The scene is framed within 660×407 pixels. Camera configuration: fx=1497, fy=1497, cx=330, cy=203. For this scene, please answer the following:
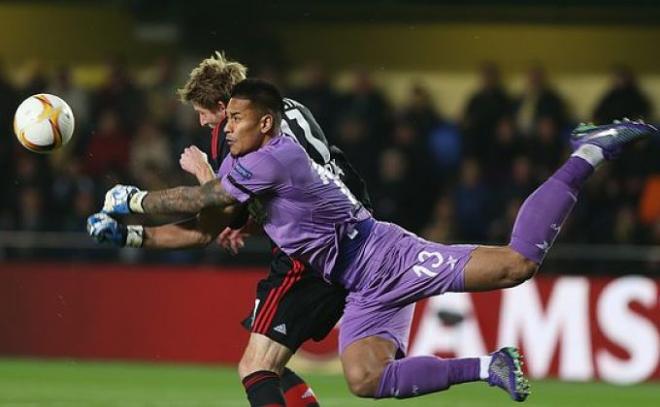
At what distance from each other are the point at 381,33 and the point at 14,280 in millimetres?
5954

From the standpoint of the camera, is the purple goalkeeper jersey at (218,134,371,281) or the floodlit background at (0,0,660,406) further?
the floodlit background at (0,0,660,406)

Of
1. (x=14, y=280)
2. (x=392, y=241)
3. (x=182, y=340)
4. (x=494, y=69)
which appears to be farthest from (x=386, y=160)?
(x=392, y=241)

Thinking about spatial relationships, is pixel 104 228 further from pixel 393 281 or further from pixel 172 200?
pixel 393 281

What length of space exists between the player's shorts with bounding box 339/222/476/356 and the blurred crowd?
6.39 metres

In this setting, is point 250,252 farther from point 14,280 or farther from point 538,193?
point 538,193

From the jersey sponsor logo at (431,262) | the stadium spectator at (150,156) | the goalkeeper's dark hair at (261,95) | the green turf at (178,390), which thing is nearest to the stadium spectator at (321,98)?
the stadium spectator at (150,156)

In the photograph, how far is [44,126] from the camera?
8125 mm

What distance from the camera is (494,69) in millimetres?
15219

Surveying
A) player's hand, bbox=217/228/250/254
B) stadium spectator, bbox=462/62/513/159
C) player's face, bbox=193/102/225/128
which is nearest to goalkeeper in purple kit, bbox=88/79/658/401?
player's face, bbox=193/102/225/128

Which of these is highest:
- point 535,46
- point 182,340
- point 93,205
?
point 535,46

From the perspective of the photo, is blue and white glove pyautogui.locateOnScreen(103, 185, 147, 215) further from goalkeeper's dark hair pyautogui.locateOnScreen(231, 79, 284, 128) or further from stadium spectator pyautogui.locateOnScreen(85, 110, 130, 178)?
stadium spectator pyautogui.locateOnScreen(85, 110, 130, 178)

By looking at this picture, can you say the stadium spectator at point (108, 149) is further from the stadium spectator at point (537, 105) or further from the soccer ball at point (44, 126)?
the soccer ball at point (44, 126)

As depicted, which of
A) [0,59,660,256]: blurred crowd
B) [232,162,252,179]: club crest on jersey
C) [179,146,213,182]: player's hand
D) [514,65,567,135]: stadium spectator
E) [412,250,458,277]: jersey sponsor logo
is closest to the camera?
[232,162,252,179]: club crest on jersey

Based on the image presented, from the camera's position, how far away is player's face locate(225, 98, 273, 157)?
24.0 ft
